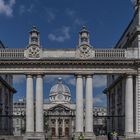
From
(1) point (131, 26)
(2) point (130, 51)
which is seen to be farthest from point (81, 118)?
(1) point (131, 26)

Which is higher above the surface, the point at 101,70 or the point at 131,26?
the point at 131,26

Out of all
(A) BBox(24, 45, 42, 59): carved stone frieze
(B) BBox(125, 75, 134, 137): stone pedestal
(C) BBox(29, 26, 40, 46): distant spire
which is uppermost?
(C) BBox(29, 26, 40, 46): distant spire

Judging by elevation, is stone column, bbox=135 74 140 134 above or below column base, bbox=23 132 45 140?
above

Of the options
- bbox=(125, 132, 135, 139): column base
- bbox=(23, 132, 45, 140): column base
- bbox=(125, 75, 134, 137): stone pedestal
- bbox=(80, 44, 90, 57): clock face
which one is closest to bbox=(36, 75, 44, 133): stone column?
bbox=(23, 132, 45, 140): column base

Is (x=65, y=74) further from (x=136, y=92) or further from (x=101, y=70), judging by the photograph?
(x=136, y=92)

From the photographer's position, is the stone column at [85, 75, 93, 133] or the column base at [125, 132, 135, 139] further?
the stone column at [85, 75, 93, 133]

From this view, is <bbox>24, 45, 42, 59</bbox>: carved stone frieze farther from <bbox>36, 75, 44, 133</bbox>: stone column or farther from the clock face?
the clock face

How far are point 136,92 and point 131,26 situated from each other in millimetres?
11780

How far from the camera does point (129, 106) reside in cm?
5991

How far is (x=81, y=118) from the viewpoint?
5981 cm

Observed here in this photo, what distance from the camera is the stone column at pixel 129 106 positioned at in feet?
196

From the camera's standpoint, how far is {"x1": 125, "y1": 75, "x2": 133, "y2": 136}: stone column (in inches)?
2350

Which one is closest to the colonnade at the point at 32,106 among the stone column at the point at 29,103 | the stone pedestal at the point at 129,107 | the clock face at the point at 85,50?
the stone column at the point at 29,103

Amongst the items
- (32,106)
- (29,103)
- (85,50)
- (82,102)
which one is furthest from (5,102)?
(85,50)
